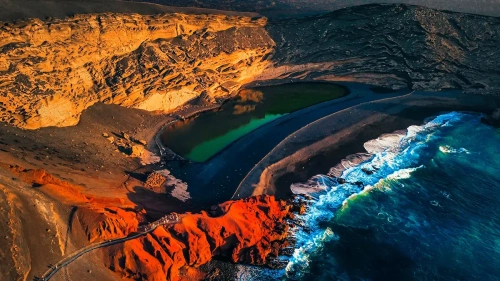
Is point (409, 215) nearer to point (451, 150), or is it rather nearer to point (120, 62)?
point (451, 150)

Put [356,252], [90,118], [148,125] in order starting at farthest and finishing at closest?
[148,125]
[90,118]
[356,252]

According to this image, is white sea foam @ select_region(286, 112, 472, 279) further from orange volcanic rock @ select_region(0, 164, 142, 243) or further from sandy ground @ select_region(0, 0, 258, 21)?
sandy ground @ select_region(0, 0, 258, 21)

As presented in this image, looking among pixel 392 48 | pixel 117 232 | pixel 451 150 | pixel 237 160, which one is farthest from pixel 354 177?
pixel 392 48

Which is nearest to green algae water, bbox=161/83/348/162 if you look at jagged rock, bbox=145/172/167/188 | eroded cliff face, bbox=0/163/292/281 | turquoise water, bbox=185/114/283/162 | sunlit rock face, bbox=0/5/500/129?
turquoise water, bbox=185/114/283/162

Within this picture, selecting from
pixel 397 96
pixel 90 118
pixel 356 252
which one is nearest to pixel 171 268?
pixel 356 252

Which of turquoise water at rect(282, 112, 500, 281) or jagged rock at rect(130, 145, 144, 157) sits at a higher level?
jagged rock at rect(130, 145, 144, 157)

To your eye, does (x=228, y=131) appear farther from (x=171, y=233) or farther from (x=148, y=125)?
(x=171, y=233)

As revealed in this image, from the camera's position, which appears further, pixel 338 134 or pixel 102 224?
pixel 338 134
